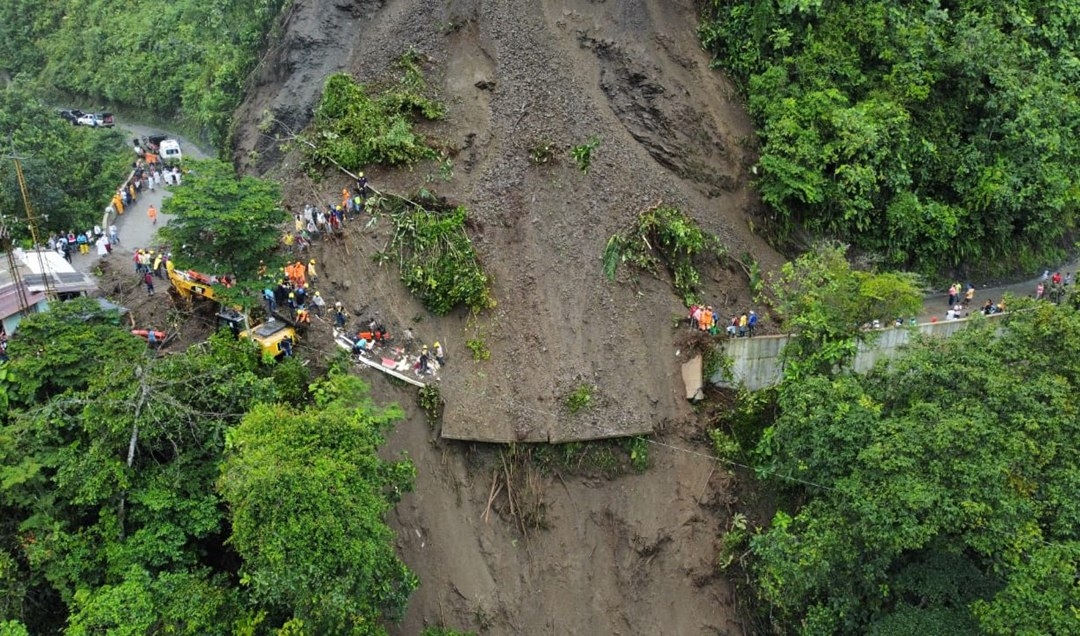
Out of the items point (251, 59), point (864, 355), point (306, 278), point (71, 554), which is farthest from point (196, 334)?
point (864, 355)

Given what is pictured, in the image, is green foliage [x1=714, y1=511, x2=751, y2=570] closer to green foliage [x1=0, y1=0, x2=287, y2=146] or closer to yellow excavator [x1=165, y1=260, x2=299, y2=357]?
yellow excavator [x1=165, y1=260, x2=299, y2=357]

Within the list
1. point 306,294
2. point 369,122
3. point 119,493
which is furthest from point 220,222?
point 369,122

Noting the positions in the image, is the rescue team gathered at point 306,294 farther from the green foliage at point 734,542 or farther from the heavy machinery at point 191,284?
the green foliage at point 734,542

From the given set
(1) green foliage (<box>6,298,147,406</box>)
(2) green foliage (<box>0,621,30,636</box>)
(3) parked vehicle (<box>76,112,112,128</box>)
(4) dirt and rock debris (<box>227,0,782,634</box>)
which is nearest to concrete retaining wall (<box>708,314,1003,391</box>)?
(4) dirt and rock debris (<box>227,0,782,634</box>)

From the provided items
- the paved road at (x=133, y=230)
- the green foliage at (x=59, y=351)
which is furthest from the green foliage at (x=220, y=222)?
the paved road at (x=133, y=230)

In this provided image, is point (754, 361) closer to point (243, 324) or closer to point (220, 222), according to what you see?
point (243, 324)

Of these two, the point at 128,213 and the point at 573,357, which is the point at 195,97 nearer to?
the point at 128,213

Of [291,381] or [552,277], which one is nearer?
[291,381]

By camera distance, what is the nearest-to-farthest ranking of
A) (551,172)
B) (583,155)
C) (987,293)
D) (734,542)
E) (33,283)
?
(734,542) < (33,283) < (551,172) < (583,155) < (987,293)
